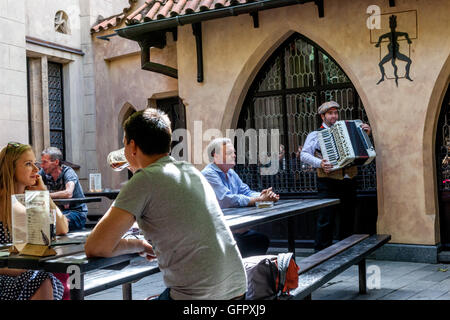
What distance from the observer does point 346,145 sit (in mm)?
7051

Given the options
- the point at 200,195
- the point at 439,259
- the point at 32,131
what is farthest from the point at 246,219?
the point at 32,131

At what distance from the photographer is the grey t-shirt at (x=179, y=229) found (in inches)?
106

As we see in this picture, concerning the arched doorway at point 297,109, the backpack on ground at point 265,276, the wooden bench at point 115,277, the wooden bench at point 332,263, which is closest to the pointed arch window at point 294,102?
the arched doorway at point 297,109

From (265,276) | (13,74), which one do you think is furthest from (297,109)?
(265,276)

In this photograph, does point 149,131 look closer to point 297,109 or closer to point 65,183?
point 65,183

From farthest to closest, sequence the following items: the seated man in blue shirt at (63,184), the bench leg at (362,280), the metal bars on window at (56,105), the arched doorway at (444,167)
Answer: the metal bars on window at (56,105) < the arched doorway at (444,167) < the seated man in blue shirt at (63,184) < the bench leg at (362,280)

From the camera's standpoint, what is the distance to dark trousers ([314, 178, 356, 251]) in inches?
290

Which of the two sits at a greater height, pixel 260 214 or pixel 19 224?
pixel 19 224

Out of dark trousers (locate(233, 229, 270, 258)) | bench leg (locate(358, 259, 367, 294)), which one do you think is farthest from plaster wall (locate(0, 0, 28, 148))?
bench leg (locate(358, 259, 367, 294))

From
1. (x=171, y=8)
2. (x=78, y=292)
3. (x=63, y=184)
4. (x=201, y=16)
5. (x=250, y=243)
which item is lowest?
(x=250, y=243)

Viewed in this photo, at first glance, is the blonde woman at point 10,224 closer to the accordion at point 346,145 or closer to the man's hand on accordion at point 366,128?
the accordion at point 346,145

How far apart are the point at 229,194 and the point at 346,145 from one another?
6.75ft

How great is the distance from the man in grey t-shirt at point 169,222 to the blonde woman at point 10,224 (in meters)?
0.78

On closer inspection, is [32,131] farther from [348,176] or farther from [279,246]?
[348,176]
